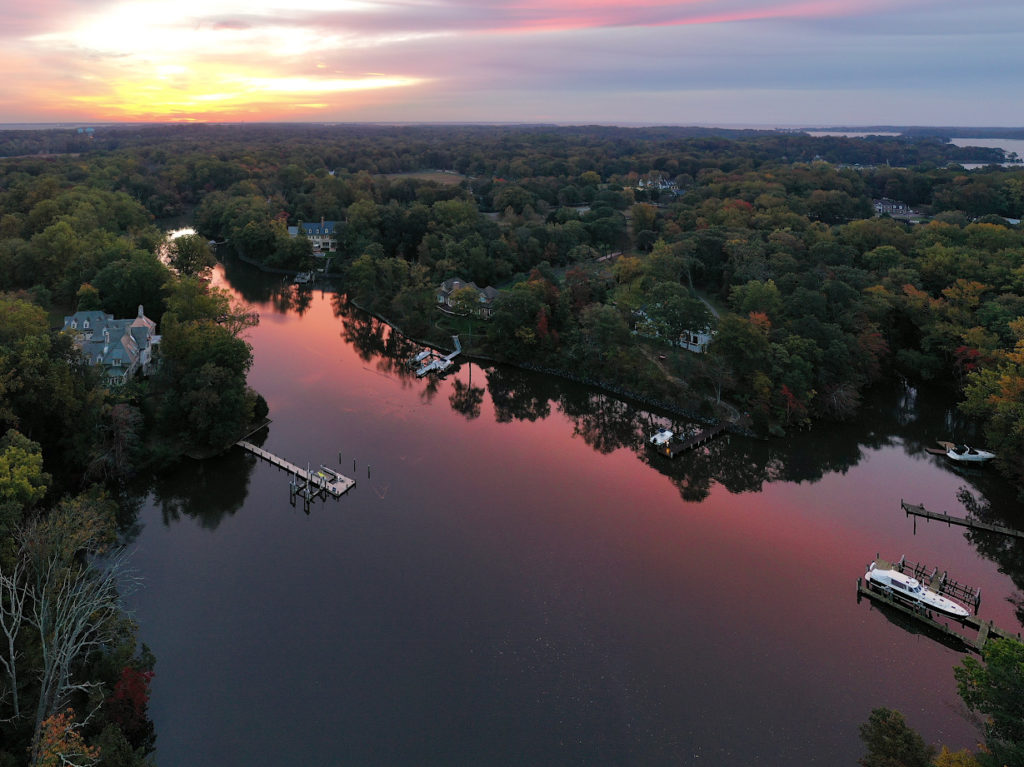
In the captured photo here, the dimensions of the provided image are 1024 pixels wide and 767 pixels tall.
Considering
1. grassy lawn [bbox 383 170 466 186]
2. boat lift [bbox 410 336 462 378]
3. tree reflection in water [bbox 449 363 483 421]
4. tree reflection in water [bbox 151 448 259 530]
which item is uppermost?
grassy lawn [bbox 383 170 466 186]

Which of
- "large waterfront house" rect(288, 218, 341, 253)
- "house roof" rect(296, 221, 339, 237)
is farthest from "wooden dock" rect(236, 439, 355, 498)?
"house roof" rect(296, 221, 339, 237)

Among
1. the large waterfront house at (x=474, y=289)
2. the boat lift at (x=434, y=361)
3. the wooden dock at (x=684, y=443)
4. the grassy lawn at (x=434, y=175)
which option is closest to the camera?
the wooden dock at (x=684, y=443)

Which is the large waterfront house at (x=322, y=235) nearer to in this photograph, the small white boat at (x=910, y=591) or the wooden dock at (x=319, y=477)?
the wooden dock at (x=319, y=477)

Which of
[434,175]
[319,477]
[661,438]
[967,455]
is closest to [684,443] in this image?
[661,438]

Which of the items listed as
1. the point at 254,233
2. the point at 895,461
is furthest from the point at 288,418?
the point at 254,233

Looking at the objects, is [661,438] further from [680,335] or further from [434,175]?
[434,175]

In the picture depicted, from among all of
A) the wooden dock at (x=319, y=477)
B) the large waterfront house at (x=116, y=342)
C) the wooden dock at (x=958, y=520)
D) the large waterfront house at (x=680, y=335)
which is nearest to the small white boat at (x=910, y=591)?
the wooden dock at (x=958, y=520)

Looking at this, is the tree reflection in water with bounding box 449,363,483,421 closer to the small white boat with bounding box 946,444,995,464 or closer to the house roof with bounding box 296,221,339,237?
the small white boat with bounding box 946,444,995,464
